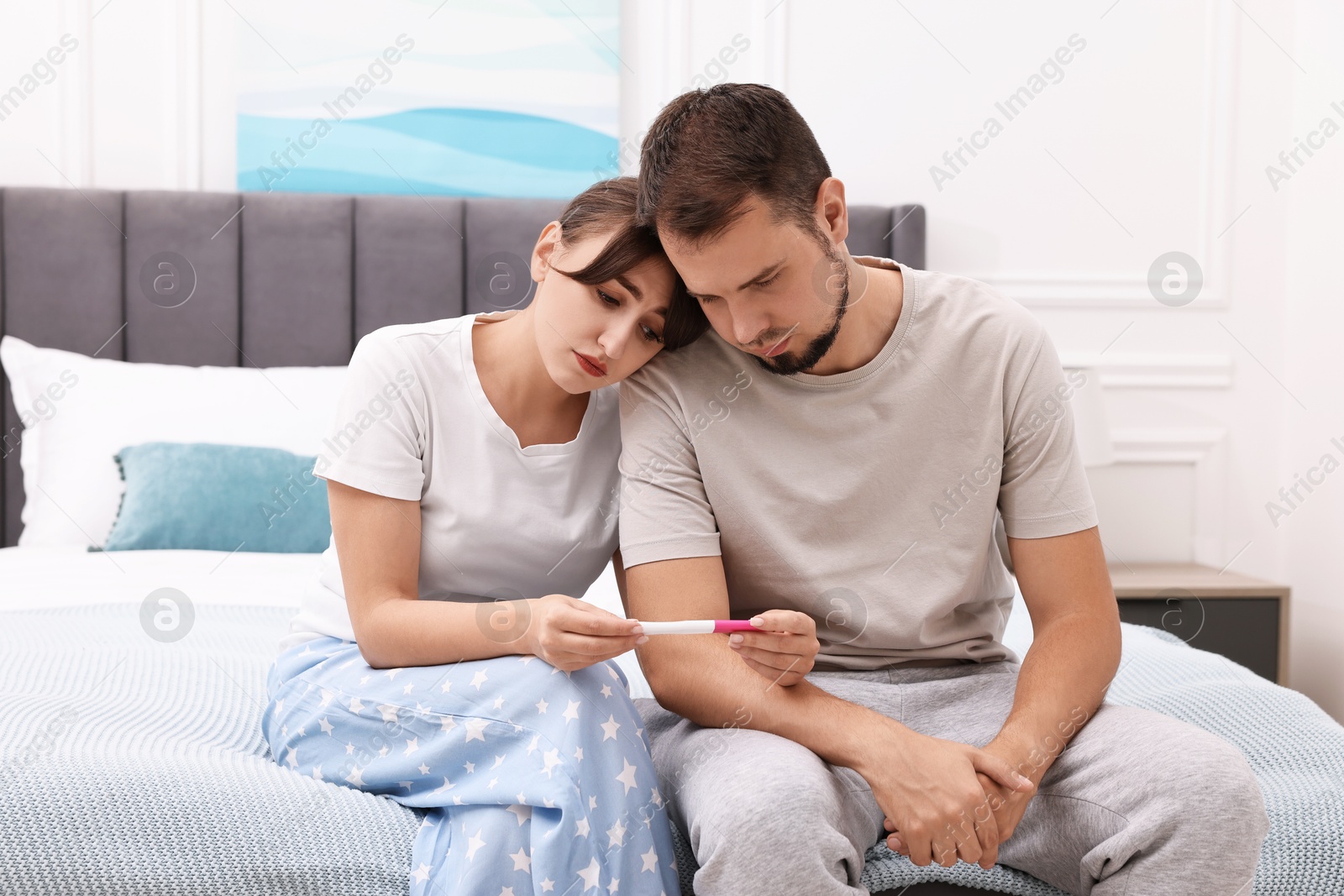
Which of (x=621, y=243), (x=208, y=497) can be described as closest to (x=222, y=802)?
(x=621, y=243)

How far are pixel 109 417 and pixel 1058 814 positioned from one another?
201 cm

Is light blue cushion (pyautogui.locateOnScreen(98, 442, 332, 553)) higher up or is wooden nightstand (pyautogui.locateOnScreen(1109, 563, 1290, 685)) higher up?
light blue cushion (pyautogui.locateOnScreen(98, 442, 332, 553))

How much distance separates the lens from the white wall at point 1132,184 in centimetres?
270

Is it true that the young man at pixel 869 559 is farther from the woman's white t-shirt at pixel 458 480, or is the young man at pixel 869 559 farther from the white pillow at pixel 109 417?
the white pillow at pixel 109 417

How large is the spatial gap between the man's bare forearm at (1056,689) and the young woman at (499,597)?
0.24 meters

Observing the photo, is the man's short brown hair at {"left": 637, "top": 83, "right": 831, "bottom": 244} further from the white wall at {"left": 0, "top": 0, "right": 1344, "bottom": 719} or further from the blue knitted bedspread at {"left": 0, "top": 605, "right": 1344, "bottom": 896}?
the white wall at {"left": 0, "top": 0, "right": 1344, "bottom": 719}

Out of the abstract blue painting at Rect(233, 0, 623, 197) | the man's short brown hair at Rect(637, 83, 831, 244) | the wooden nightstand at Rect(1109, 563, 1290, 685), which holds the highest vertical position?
the abstract blue painting at Rect(233, 0, 623, 197)

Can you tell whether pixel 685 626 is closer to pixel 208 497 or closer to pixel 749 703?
pixel 749 703

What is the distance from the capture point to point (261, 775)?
0.99 m

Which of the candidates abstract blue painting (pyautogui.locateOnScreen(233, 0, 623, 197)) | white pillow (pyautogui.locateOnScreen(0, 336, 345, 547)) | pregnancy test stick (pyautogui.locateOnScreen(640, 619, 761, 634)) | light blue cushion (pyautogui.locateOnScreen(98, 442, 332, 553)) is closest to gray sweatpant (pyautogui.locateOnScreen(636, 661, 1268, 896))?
pregnancy test stick (pyautogui.locateOnScreen(640, 619, 761, 634))

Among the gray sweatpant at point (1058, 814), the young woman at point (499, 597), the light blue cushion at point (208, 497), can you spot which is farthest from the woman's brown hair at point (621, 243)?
the light blue cushion at point (208, 497)

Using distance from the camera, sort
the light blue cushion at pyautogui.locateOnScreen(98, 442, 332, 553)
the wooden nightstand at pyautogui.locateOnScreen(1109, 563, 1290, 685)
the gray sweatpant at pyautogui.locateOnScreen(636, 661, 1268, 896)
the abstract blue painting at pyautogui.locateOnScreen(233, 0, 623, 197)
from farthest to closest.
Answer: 1. the abstract blue painting at pyautogui.locateOnScreen(233, 0, 623, 197)
2. the wooden nightstand at pyautogui.locateOnScreen(1109, 563, 1290, 685)
3. the light blue cushion at pyautogui.locateOnScreen(98, 442, 332, 553)
4. the gray sweatpant at pyautogui.locateOnScreen(636, 661, 1268, 896)

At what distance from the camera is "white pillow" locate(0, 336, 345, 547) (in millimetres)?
2137

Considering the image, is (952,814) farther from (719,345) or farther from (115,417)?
(115,417)
